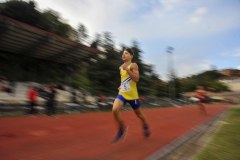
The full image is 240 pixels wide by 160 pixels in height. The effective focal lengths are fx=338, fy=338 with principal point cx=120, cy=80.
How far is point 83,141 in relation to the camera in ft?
24.2

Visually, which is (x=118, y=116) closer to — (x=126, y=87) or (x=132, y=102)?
(x=132, y=102)

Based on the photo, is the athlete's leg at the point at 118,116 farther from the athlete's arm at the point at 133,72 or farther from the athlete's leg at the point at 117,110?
the athlete's arm at the point at 133,72

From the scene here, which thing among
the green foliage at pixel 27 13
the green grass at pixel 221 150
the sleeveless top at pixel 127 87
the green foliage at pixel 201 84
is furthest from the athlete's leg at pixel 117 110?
the green foliage at pixel 201 84

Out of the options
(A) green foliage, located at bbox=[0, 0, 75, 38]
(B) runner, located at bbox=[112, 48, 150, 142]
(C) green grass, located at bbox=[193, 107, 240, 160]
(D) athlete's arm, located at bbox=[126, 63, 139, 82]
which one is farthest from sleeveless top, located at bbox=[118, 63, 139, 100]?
(A) green foliage, located at bbox=[0, 0, 75, 38]

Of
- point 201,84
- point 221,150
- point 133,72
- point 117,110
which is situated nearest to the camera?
point 221,150

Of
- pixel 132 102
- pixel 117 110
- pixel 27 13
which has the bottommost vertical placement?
pixel 117 110

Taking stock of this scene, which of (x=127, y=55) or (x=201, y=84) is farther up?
(x=201, y=84)

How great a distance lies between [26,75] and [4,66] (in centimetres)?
224

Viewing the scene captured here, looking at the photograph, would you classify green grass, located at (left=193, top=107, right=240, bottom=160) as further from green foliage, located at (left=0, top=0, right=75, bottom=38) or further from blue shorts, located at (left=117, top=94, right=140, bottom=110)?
green foliage, located at (left=0, top=0, right=75, bottom=38)

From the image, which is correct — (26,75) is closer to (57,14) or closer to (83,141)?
(57,14)

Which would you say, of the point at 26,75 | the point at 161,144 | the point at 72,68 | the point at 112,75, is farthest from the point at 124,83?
the point at 112,75

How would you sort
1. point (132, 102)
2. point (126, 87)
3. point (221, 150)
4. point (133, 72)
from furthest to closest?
point (132, 102)
point (126, 87)
point (133, 72)
point (221, 150)

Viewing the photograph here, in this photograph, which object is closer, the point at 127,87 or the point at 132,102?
the point at 127,87

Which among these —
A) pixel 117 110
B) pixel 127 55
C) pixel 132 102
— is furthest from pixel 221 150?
pixel 127 55
